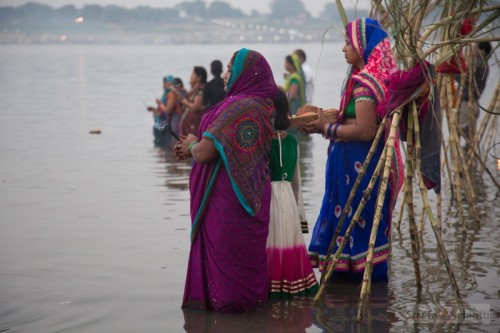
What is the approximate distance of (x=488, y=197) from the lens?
407 inches

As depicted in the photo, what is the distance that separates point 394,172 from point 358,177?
0.64 metres

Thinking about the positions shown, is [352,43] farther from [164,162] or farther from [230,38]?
[230,38]

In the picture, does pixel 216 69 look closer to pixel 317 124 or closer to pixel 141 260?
pixel 141 260

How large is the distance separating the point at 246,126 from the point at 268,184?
0.41 meters

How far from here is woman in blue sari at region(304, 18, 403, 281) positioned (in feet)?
21.5

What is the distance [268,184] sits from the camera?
244 inches

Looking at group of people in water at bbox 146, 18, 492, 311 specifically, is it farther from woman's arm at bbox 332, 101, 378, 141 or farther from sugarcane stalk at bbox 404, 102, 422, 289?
sugarcane stalk at bbox 404, 102, 422, 289

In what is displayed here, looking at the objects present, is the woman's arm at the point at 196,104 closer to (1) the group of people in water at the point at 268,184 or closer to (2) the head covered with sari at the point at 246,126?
(1) the group of people in water at the point at 268,184

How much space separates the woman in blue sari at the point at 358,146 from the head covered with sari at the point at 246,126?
2.25 feet

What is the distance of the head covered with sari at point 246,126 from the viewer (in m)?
5.97

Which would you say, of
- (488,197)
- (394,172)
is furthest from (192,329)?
(488,197)

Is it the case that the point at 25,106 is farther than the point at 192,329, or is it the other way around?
the point at 25,106

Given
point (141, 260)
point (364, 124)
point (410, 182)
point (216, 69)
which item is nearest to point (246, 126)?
point (364, 124)

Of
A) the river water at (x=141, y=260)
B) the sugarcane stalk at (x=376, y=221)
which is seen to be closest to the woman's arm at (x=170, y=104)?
the river water at (x=141, y=260)
